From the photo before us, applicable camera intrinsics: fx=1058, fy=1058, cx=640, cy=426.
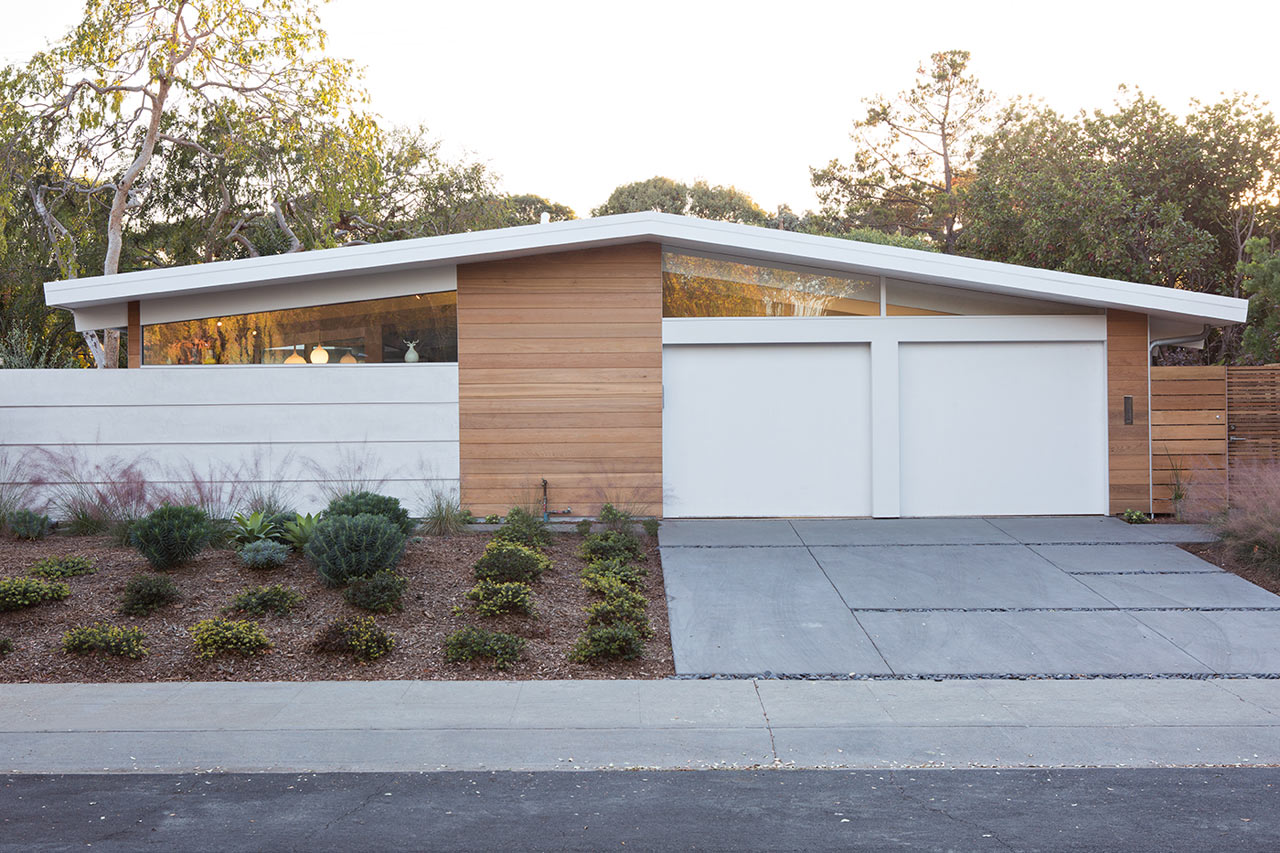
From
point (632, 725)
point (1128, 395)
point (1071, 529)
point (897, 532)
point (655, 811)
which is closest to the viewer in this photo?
point (655, 811)

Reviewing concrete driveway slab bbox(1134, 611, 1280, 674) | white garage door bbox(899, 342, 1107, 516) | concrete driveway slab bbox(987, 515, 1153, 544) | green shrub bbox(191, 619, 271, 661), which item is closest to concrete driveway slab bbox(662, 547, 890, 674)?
concrete driveway slab bbox(1134, 611, 1280, 674)

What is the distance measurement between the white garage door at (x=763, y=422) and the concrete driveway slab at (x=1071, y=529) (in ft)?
5.45

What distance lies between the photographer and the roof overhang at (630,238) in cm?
1102

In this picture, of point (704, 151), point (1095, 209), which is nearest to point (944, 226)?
point (704, 151)

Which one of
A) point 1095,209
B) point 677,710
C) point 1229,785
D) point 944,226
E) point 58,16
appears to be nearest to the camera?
point 1229,785

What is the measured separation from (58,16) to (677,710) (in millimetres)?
17864

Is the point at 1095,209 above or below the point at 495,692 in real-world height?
above

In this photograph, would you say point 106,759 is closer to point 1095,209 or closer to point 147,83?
point 147,83

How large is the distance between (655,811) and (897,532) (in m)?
7.01

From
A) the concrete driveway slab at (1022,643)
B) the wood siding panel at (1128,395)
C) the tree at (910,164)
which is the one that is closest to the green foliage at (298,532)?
the concrete driveway slab at (1022,643)

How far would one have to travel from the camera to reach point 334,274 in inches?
452

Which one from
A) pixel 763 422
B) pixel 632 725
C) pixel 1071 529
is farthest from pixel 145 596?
pixel 1071 529

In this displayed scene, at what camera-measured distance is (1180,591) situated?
8.71 meters

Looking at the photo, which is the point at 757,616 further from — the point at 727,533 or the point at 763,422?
the point at 763,422
